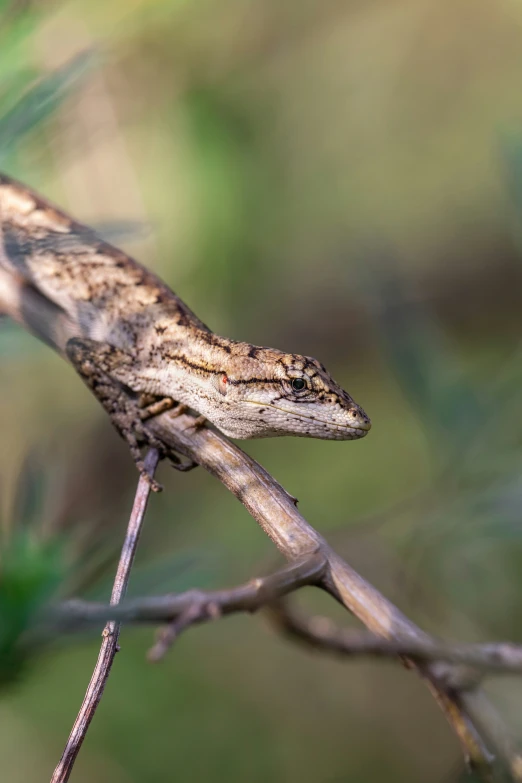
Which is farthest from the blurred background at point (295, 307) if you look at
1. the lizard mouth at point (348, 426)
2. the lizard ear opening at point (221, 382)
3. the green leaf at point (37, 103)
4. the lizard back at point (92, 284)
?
the lizard ear opening at point (221, 382)

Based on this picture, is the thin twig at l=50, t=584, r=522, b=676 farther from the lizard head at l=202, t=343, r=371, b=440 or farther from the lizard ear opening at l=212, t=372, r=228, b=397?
the lizard ear opening at l=212, t=372, r=228, b=397

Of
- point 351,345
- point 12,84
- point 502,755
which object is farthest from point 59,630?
point 351,345

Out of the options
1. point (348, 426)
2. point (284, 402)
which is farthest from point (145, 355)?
point (348, 426)

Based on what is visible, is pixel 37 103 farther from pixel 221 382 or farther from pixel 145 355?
pixel 145 355

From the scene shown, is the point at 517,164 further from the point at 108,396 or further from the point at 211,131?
the point at 211,131

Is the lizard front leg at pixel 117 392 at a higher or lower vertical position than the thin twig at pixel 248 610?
higher

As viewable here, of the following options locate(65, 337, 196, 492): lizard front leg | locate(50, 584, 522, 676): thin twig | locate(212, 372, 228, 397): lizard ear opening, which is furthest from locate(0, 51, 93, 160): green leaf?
locate(212, 372, 228, 397): lizard ear opening

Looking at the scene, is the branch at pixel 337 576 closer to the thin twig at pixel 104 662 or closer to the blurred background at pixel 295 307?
the blurred background at pixel 295 307
